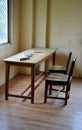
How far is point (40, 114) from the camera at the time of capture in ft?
11.3

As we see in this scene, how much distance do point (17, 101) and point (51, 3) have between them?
9.14 ft

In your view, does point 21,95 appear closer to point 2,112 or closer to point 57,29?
point 2,112

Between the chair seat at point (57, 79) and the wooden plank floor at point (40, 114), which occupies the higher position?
the chair seat at point (57, 79)

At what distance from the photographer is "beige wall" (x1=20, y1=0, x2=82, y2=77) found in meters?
5.47

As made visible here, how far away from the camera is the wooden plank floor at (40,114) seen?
3.08 m

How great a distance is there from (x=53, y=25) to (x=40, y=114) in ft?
9.32

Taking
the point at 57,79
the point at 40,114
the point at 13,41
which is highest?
the point at 13,41

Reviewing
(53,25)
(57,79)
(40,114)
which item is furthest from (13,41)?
(40,114)

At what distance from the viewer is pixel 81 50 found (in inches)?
221

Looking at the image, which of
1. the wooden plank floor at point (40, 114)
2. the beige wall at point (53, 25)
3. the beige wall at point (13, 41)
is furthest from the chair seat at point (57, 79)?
the beige wall at point (53, 25)

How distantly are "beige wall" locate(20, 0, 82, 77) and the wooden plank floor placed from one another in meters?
1.56

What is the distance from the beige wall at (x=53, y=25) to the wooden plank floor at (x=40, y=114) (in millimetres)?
1558

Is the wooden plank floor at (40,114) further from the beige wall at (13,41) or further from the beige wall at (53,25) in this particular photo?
the beige wall at (53,25)

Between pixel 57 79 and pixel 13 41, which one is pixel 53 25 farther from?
pixel 57 79
